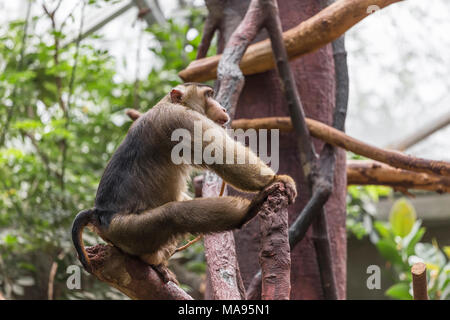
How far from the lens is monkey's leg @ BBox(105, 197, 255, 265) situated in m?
1.99

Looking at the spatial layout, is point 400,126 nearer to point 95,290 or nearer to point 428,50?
point 428,50

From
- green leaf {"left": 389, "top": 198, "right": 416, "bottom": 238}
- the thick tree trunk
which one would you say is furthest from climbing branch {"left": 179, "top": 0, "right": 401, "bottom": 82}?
green leaf {"left": 389, "top": 198, "right": 416, "bottom": 238}

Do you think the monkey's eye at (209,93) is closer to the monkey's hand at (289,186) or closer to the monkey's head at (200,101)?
the monkey's head at (200,101)

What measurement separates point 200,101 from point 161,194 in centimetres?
58

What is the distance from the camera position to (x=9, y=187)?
4953 mm

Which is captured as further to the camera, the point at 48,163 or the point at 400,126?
the point at 400,126

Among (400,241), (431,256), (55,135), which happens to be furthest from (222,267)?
(431,256)

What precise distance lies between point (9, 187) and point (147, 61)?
2.49 meters

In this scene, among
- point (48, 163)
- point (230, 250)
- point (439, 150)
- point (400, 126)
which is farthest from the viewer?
point (400, 126)

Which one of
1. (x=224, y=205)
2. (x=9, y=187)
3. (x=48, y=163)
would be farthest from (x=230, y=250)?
(x=9, y=187)

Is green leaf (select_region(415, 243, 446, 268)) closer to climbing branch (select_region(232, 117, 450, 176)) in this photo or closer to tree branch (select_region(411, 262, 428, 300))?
climbing branch (select_region(232, 117, 450, 176))

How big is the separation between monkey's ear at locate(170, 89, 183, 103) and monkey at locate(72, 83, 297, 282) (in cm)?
11
